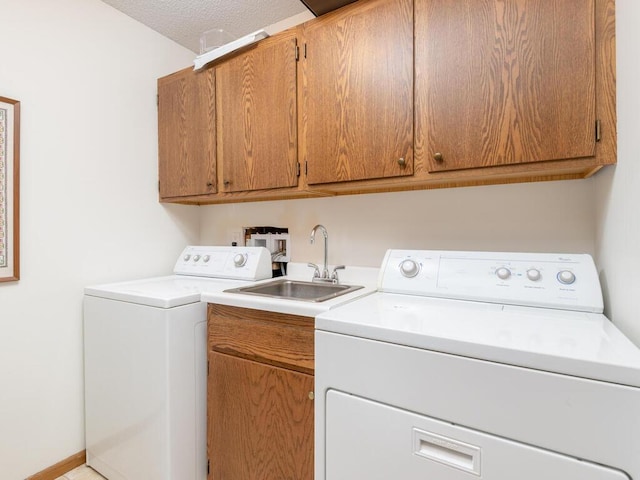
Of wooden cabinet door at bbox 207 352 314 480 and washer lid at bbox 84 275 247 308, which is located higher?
washer lid at bbox 84 275 247 308

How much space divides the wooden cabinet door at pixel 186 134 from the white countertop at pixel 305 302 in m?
0.72

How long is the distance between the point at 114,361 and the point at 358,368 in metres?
1.25

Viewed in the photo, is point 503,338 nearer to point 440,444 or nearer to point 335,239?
point 440,444

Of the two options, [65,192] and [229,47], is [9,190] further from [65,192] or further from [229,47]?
[229,47]

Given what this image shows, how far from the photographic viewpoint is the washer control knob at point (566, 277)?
1.16 meters

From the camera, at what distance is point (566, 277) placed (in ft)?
3.82

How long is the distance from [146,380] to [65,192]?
1.04 m

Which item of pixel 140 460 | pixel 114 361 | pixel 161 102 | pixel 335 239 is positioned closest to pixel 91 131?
pixel 161 102

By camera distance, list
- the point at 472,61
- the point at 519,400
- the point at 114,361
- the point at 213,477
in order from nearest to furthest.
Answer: the point at 519,400
the point at 472,61
the point at 213,477
the point at 114,361

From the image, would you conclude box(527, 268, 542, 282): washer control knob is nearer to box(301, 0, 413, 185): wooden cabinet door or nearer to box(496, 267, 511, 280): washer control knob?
→ box(496, 267, 511, 280): washer control knob

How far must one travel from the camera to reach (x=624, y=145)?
3.12 feet

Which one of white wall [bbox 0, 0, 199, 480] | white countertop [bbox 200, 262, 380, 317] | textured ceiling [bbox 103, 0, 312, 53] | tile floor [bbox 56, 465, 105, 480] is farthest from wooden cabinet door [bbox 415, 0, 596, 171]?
tile floor [bbox 56, 465, 105, 480]

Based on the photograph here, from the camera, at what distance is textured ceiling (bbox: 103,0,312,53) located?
6.09ft

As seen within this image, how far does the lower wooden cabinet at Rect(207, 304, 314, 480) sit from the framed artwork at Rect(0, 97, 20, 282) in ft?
3.04
